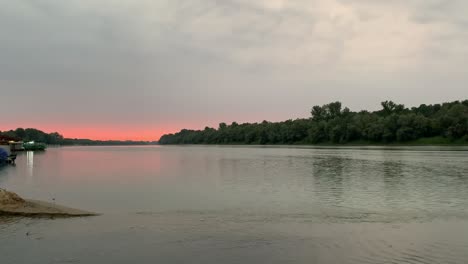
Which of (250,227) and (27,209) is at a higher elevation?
(27,209)

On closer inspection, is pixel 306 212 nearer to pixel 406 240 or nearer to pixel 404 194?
pixel 406 240

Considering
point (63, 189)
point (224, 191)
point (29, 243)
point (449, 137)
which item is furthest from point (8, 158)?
point (449, 137)

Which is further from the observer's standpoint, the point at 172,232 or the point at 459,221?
the point at 459,221

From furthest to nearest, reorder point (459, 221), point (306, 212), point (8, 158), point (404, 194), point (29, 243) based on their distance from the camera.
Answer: point (8, 158) < point (404, 194) < point (306, 212) < point (459, 221) < point (29, 243)

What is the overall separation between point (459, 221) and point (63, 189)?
97.1 feet

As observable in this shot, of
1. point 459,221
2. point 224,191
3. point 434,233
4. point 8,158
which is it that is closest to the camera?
point 434,233

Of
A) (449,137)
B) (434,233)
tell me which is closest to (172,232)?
(434,233)

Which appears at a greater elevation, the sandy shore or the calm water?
the sandy shore

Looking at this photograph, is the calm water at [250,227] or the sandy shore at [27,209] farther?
the sandy shore at [27,209]

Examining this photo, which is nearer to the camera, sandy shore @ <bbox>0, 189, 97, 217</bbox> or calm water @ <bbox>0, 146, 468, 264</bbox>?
calm water @ <bbox>0, 146, 468, 264</bbox>

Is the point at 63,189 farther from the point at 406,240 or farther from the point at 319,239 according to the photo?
the point at 406,240

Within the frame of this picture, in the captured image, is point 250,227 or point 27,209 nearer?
point 250,227

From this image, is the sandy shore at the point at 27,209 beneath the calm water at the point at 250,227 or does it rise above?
above

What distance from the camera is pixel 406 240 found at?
56.3 ft
